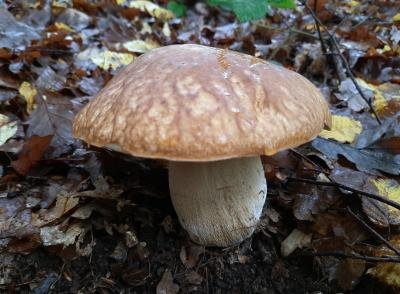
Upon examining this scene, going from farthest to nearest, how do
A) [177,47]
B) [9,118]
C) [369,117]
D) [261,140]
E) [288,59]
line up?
[288,59] → [369,117] → [9,118] → [177,47] → [261,140]

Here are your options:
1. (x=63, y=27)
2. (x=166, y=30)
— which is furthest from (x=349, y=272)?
(x=166, y=30)

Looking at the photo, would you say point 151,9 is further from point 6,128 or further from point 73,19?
point 6,128

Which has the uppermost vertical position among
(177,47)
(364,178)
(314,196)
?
(177,47)

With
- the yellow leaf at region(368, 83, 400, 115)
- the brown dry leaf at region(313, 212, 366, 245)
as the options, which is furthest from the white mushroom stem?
the yellow leaf at region(368, 83, 400, 115)

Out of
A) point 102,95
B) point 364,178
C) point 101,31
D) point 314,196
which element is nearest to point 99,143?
point 102,95

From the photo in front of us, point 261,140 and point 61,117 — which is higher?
point 261,140

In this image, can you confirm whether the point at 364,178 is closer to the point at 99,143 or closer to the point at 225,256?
the point at 225,256
